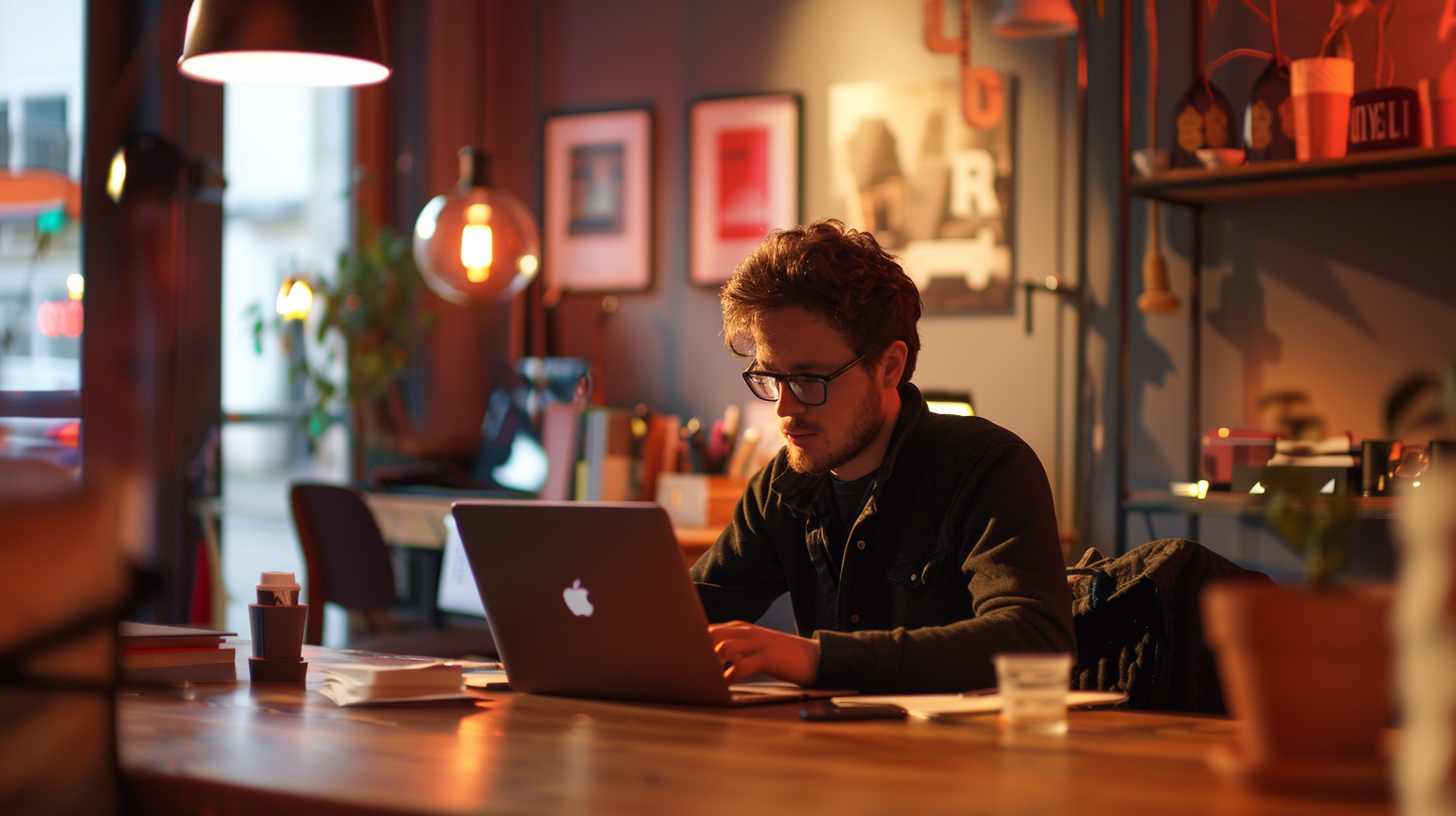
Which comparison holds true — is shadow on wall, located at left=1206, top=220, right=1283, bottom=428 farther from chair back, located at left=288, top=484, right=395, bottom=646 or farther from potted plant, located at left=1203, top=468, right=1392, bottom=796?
potted plant, located at left=1203, top=468, right=1392, bottom=796

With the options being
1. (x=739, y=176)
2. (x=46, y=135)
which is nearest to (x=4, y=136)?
(x=46, y=135)

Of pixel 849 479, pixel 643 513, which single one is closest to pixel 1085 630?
pixel 849 479

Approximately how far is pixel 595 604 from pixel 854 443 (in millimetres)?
612

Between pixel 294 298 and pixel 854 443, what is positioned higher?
pixel 294 298

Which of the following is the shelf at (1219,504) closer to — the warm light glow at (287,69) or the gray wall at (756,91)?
the gray wall at (756,91)

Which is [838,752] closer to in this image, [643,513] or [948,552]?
[643,513]

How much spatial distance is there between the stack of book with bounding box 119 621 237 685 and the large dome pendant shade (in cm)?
90

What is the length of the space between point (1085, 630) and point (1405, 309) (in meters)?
1.97

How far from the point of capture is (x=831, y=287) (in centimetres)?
211

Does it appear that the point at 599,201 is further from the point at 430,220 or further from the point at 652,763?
the point at 652,763

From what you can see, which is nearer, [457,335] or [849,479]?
[849,479]

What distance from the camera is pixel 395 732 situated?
1.41 metres

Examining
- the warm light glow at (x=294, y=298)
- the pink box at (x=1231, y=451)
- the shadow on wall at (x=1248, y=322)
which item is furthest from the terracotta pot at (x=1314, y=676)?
the warm light glow at (x=294, y=298)

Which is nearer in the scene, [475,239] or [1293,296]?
[1293,296]
